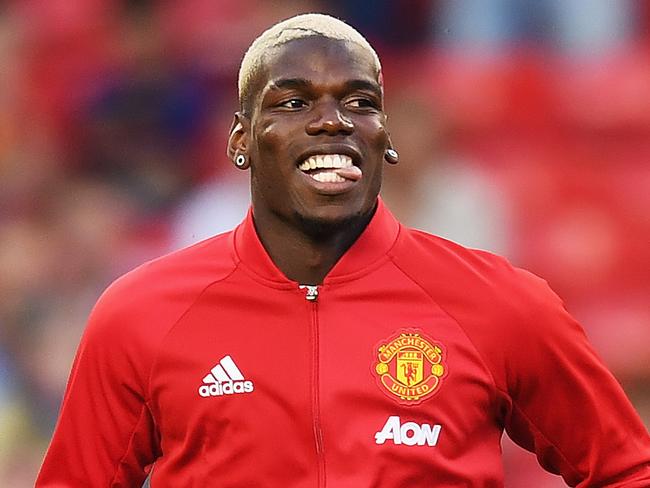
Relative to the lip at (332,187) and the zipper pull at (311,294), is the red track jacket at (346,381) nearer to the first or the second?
the zipper pull at (311,294)

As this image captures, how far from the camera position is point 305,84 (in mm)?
2629

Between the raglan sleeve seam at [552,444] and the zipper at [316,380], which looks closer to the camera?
the zipper at [316,380]

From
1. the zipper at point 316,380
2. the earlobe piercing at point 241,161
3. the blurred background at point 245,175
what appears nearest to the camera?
the zipper at point 316,380

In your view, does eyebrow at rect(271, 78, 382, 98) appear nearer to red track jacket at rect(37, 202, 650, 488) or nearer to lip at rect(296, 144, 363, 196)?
lip at rect(296, 144, 363, 196)

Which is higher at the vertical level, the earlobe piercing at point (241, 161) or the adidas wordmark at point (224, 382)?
the earlobe piercing at point (241, 161)

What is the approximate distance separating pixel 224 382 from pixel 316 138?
1.61ft

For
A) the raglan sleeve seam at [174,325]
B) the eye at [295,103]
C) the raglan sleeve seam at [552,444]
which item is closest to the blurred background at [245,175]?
the raglan sleeve seam at [552,444]

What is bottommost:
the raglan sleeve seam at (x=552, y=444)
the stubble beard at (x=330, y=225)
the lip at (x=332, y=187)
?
the raglan sleeve seam at (x=552, y=444)

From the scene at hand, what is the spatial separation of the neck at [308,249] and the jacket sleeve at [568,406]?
38 cm

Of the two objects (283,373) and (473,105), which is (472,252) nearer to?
(283,373)

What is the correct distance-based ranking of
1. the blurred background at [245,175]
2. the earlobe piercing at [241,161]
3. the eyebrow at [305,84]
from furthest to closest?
the blurred background at [245,175] → the earlobe piercing at [241,161] → the eyebrow at [305,84]

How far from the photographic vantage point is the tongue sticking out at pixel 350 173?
2590mm

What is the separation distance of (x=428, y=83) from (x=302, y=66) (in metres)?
2.51

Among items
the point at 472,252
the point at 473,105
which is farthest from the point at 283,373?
the point at 473,105
